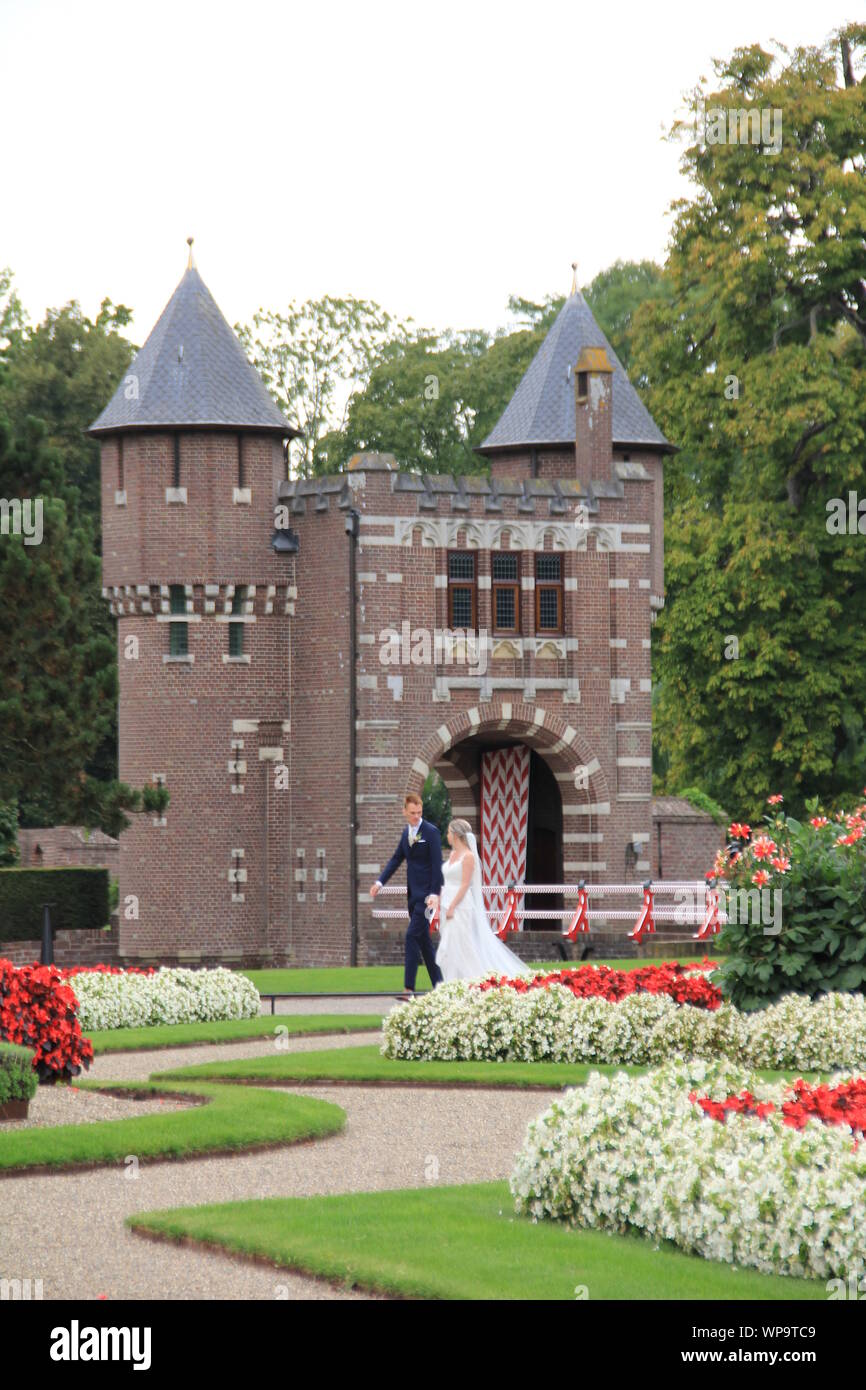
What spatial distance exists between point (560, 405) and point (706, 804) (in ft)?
26.7

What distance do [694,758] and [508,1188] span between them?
3001 centimetres

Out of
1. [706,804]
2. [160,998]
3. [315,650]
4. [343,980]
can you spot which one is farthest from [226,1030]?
[706,804]

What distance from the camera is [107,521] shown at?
36.0 meters

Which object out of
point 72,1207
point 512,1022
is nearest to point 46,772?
point 512,1022

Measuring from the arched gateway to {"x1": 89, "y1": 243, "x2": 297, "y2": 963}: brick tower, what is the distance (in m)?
0.04

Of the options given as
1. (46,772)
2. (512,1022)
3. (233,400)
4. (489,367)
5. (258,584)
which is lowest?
(512,1022)

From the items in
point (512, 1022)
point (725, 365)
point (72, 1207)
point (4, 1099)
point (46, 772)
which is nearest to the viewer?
point (72, 1207)

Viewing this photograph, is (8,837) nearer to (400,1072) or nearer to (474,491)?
(474,491)

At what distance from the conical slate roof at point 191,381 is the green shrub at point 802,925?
19969 millimetres

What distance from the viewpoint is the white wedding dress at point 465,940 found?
1964cm

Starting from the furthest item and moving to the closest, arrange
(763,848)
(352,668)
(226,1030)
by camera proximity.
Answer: (352,668) → (226,1030) → (763,848)

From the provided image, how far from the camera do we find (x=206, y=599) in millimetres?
35188

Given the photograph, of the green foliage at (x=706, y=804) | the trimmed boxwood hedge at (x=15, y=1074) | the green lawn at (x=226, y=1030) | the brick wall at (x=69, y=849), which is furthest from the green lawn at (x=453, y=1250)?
the brick wall at (x=69, y=849)
